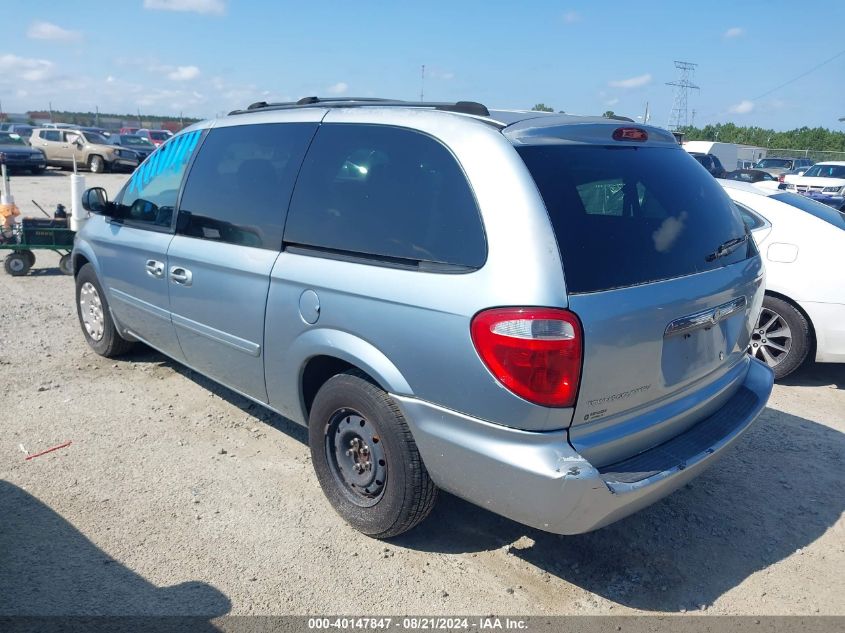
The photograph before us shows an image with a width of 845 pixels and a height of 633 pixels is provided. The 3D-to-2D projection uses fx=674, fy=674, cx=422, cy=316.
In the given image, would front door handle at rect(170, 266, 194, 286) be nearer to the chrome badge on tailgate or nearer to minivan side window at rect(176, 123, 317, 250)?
minivan side window at rect(176, 123, 317, 250)

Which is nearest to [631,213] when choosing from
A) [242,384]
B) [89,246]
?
[242,384]

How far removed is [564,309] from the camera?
238cm

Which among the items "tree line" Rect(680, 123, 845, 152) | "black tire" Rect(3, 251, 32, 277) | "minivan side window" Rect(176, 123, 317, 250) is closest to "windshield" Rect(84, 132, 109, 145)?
"black tire" Rect(3, 251, 32, 277)

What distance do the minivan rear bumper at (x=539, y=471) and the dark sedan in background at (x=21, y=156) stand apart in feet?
81.1

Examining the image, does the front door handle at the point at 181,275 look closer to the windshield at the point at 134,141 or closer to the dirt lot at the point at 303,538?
the dirt lot at the point at 303,538

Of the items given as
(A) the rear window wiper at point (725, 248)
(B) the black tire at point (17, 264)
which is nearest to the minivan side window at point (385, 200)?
(A) the rear window wiper at point (725, 248)

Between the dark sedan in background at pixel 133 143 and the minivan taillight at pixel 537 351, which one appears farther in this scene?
the dark sedan in background at pixel 133 143

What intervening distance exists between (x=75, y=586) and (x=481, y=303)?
2.08 meters

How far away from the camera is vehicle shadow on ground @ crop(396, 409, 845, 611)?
118 inches

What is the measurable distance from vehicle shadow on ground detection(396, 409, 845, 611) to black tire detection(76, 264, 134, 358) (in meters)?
3.11

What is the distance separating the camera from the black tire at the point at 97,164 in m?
24.8

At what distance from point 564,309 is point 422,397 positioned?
685 mm

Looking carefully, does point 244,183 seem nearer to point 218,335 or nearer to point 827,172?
point 218,335

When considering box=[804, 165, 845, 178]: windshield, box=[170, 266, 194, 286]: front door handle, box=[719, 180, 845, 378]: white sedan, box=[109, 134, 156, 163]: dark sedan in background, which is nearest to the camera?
box=[170, 266, 194, 286]: front door handle
